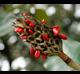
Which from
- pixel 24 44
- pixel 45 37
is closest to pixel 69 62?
pixel 45 37

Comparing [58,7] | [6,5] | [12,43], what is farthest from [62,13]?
[6,5]

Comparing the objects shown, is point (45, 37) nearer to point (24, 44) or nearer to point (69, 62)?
point (69, 62)

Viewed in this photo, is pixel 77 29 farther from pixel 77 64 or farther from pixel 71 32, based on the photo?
pixel 77 64

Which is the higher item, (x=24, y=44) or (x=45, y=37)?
(x=45, y=37)

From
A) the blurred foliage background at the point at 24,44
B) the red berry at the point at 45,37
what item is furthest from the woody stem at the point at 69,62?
the blurred foliage background at the point at 24,44

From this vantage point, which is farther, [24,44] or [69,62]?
[24,44]

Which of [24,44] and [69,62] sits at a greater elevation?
[69,62]

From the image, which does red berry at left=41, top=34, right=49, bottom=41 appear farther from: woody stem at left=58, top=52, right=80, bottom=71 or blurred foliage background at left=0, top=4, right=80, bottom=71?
blurred foliage background at left=0, top=4, right=80, bottom=71

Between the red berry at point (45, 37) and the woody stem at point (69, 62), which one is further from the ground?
the red berry at point (45, 37)

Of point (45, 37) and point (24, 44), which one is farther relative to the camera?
point (24, 44)

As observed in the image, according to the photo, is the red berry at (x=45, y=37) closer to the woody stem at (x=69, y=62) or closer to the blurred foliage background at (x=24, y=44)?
the woody stem at (x=69, y=62)

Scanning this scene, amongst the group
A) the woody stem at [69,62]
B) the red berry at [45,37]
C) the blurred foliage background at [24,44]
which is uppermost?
the red berry at [45,37]

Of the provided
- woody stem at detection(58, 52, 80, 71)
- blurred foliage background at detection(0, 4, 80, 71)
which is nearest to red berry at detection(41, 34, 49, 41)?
woody stem at detection(58, 52, 80, 71)
